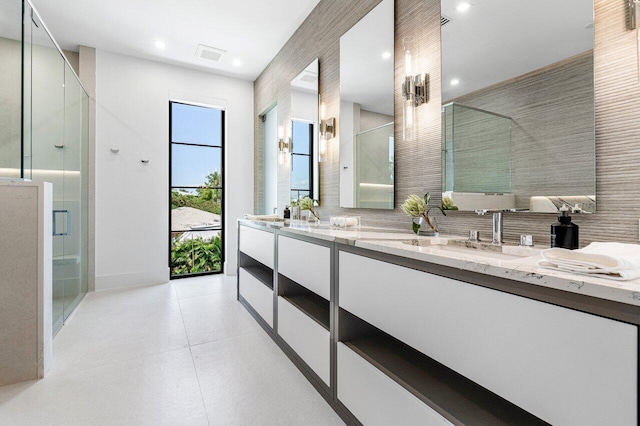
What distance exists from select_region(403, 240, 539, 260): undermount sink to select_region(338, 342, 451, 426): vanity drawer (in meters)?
0.57

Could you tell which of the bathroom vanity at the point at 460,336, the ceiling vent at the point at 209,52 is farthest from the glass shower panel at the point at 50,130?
the bathroom vanity at the point at 460,336

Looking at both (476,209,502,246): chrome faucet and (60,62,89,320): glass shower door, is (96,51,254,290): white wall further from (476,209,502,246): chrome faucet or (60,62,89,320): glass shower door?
(476,209,502,246): chrome faucet

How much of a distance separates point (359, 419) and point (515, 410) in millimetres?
661

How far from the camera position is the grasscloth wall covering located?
1.12m

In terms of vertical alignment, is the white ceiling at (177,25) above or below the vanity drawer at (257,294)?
above

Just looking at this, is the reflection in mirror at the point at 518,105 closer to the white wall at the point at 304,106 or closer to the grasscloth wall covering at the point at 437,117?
the grasscloth wall covering at the point at 437,117

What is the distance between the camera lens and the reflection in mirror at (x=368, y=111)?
2.18 meters

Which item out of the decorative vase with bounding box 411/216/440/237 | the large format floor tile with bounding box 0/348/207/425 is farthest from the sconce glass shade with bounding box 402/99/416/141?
the large format floor tile with bounding box 0/348/207/425

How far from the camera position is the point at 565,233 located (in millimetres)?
1157

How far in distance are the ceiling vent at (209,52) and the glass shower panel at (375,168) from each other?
8.46 ft

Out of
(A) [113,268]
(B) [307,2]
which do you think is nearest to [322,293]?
(B) [307,2]

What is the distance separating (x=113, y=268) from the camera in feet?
13.3

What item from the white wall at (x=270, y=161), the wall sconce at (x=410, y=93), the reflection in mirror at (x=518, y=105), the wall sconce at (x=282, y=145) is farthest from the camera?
the white wall at (x=270, y=161)

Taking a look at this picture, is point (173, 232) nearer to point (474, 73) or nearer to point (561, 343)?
point (474, 73)
